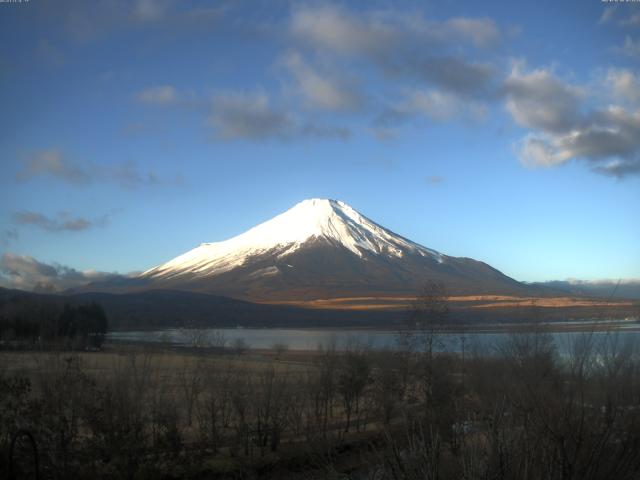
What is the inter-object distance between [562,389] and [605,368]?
5.86 ft

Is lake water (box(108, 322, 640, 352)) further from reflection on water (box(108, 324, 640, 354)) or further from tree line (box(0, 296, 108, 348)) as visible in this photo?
tree line (box(0, 296, 108, 348))

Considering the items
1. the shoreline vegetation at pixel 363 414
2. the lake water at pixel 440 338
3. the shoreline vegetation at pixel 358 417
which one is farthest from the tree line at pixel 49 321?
the shoreline vegetation at pixel 358 417

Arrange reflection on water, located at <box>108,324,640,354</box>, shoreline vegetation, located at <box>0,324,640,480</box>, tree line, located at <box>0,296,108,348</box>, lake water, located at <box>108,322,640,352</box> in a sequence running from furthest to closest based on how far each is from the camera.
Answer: tree line, located at <box>0,296,108,348</box> → reflection on water, located at <box>108,324,640,354</box> → lake water, located at <box>108,322,640,352</box> → shoreline vegetation, located at <box>0,324,640,480</box>

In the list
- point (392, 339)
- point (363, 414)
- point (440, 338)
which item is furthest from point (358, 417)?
point (392, 339)

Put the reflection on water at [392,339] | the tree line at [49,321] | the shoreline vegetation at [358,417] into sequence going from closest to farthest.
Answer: the shoreline vegetation at [358,417]
the reflection on water at [392,339]
the tree line at [49,321]

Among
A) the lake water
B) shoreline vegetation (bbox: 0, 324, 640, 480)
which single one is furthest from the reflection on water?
shoreline vegetation (bbox: 0, 324, 640, 480)

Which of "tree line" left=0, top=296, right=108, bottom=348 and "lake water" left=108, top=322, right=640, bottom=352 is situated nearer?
"lake water" left=108, top=322, right=640, bottom=352

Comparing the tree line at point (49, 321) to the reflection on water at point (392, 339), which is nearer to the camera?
the reflection on water at point (392, 339)

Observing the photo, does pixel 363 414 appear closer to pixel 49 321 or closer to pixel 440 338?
pixel 440 338

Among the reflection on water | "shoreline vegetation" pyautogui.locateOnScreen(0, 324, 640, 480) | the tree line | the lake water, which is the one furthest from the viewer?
the tree line

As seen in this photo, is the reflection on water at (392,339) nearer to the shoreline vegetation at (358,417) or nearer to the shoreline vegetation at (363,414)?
the shoreline vegetation at (363,414)

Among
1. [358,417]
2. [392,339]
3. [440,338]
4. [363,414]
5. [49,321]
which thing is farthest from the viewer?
[392,339]

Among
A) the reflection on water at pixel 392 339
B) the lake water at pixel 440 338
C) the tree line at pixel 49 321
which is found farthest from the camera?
the tree line at pixel 49 321

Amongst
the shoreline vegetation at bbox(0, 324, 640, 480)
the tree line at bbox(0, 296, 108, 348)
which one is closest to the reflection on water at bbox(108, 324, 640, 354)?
the shoreline vegetation at bbox(0, 324, 640, 480)
